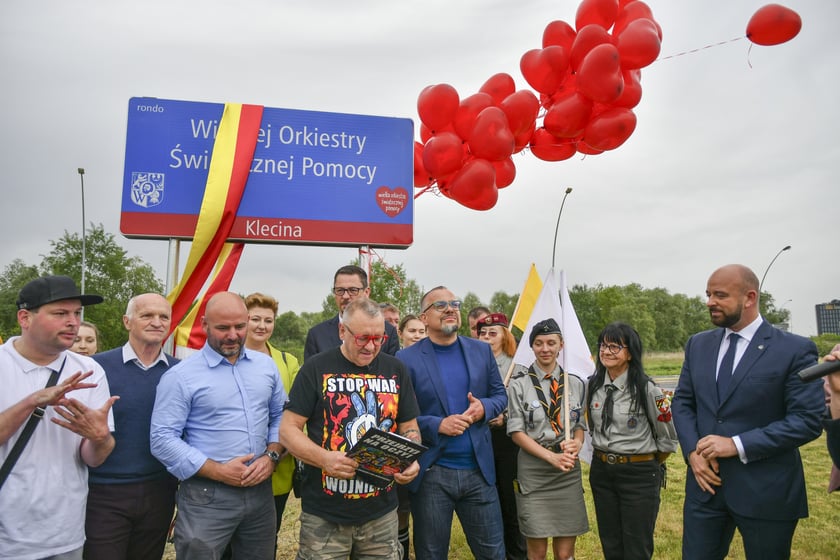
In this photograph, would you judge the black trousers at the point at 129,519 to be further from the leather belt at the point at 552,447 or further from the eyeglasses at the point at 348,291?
the leather belt at the point at 552,447

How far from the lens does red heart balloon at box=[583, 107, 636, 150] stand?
210 inches

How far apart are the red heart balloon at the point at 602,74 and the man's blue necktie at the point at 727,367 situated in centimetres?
256

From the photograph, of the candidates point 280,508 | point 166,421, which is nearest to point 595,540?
point 280,508

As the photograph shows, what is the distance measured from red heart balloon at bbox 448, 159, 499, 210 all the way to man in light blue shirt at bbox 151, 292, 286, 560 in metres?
2.74

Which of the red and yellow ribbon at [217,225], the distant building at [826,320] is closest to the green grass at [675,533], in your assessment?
the red and yellow ribbon at [217,225]

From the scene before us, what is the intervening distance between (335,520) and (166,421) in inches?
43.4

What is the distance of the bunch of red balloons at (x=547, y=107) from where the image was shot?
205 inches

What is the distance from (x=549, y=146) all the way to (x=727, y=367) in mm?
3155

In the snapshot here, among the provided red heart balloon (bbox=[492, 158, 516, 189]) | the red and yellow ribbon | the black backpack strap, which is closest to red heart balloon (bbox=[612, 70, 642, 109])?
red heart balloon (bbox=[492, 158, 516, 189])

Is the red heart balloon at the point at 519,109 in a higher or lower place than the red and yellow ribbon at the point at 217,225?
higher

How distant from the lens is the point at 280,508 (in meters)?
4.18

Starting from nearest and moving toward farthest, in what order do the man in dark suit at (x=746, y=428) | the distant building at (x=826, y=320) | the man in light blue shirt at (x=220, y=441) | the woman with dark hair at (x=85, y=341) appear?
the man in light blue shirt at (x=220, y=441)
the man in dark suit at (x=746, y=428)
the woman with dark hair at (x=85, y=341)
the distant building at (x=826, y=320)

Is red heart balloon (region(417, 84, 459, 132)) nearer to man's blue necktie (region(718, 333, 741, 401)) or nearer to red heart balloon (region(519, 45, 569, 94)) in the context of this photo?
red heart balloon (region(519, 45, 569, 94))

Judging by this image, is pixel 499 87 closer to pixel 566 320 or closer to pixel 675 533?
pixel 566 320
